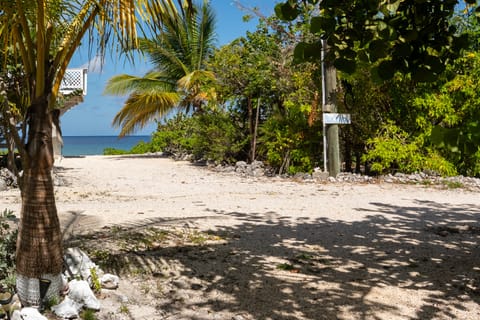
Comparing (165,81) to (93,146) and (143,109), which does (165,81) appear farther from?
(93,146)

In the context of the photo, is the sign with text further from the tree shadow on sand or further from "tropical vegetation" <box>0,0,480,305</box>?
the tree shadow on sand

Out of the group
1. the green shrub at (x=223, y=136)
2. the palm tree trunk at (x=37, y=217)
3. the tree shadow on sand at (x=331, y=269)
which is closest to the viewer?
the palm tree trunk at (x=37, y=217)

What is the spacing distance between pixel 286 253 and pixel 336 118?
6.04 meters

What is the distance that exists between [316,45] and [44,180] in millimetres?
1692

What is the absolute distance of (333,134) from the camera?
404 inches

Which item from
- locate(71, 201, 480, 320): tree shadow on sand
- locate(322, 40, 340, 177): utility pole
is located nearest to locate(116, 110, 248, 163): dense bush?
locate(322, 40, 340, 177): utility pole

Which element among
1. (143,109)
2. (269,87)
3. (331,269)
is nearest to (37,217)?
(331,269)

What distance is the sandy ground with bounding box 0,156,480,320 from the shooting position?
3291mm

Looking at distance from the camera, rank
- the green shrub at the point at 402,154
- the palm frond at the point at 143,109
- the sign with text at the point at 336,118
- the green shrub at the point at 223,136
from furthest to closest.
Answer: the palm frond at the point at 143,109, the green shrub at the point at 223,136, the sign with text at the point at 336,118, the green shrub at the point at 402,154

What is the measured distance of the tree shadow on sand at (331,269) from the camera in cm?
327

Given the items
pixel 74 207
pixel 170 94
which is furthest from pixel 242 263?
pixel 170 94

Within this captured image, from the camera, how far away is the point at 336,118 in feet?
33.3

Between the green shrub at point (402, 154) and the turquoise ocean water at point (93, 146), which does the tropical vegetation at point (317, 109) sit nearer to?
the green shrub at point (402, 154)

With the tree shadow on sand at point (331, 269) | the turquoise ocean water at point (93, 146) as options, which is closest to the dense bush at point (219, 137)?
the tree shadow on sand at point (331, 269)
